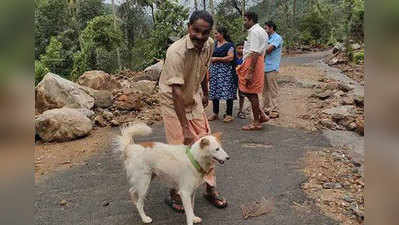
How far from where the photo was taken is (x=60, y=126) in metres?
6.65

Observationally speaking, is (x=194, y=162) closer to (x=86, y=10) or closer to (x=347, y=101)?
(x=347, y=101)

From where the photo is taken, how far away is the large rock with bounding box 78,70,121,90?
938 cm

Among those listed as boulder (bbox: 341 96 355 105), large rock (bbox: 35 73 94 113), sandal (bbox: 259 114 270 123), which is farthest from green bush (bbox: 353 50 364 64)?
large rock (bbox: 35 73 94 113)

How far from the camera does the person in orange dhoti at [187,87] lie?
3.35 metres

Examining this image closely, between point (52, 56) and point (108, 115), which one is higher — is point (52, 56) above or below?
above

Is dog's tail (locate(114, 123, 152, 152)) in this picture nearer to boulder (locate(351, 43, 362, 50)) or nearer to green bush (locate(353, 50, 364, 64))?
green bush (locate(353, 50, 364, 64))

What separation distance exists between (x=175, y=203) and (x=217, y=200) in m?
0.46

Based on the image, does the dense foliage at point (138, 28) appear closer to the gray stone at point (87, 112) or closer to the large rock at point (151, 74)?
the large rock at point (151, 74)

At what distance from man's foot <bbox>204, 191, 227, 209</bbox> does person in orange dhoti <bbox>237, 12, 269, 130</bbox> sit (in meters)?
2.79

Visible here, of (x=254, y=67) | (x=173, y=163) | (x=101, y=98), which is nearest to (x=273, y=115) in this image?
(x=254, y=67)

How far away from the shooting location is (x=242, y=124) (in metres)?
7.57

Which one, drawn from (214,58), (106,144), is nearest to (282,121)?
(214,58)
